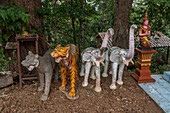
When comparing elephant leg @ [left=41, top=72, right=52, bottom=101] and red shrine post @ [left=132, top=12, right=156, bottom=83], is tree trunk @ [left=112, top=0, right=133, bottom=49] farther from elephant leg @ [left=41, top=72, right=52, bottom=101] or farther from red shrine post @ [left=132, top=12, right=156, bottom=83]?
elephant leg @ [left=41, top=72, right=52, bottom=101]

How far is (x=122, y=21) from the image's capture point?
4.16 m

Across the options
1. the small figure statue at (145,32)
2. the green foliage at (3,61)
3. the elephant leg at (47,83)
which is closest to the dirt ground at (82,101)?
the elephant leg at (47,83)

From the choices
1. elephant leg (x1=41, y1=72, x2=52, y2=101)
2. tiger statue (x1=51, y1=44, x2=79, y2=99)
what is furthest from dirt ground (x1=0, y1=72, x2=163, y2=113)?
tiger statue (x1=51, y1=44, x2=79, y2=99)

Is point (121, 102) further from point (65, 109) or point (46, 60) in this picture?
point (46, 60)

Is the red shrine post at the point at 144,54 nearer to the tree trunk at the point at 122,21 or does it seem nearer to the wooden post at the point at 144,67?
the wooden post at the point at 144,67

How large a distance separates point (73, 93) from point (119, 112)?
1198 millimetres

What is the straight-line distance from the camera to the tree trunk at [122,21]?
406 cm

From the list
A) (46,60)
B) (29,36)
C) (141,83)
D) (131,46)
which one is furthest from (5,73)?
(141,83)

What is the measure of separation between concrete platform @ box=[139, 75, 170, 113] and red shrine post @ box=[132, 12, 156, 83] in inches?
8.1

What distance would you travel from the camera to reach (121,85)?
12.0ft

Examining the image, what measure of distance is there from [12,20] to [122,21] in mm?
3374

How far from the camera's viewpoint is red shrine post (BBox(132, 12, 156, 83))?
3578 millimetres

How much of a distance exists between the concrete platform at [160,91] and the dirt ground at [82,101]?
0.37ft

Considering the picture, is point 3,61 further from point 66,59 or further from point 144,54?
point 144,54
